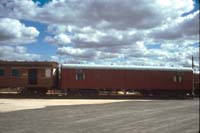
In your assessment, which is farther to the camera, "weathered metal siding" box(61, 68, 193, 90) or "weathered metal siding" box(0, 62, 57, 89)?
"weathered metal siding" box(61, 68, 193, 90)

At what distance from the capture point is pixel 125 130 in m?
12.5

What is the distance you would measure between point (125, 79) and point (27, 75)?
33.8 ft

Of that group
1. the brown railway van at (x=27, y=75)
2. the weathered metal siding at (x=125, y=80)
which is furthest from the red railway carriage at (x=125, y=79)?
the brown railway van at (x=27, y=75)

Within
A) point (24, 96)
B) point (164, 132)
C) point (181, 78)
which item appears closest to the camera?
point (164, 132)

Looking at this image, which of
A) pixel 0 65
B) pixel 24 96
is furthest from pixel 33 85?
pixel 0 65

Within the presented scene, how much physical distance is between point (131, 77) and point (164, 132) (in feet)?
78.8

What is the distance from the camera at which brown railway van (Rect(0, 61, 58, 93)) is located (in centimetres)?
3403

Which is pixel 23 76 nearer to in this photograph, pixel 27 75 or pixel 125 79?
pixel 27 75

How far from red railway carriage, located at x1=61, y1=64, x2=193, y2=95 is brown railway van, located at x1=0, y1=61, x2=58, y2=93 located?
1642mm

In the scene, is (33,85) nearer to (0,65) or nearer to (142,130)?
(0,65)

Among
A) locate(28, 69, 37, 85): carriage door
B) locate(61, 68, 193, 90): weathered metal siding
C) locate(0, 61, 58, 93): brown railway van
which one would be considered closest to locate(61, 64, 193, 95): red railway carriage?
locate(61, 68, 193, 90): weathered metal siding

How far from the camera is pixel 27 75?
3428 centimetres

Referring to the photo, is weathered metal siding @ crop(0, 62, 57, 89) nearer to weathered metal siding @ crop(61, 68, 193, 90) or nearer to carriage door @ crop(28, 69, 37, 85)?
carriage door @ crop(28, 69, 37, 85)

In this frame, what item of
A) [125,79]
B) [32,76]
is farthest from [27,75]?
[125,79]
